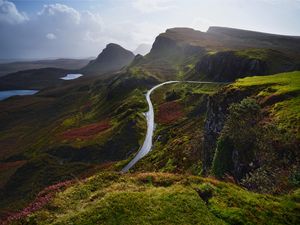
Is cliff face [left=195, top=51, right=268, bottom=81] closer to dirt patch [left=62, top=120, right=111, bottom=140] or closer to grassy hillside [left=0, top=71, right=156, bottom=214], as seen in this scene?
grassy hillside [left=0, top=71, right=156, bottom=214]

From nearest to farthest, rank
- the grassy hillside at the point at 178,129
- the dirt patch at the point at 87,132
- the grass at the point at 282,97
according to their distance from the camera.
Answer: the grass at the point at 282,97
the grassy hillside at the point at 178,129
the dirt patch at the point at 87,132

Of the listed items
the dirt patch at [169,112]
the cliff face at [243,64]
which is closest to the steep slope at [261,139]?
the dirt patch at [169,112]

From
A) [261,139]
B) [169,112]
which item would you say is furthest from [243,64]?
[261,139]

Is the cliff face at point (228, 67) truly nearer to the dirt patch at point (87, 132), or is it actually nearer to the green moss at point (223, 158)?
the dirt patch at point (87, 132)

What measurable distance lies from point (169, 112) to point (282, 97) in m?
76.5

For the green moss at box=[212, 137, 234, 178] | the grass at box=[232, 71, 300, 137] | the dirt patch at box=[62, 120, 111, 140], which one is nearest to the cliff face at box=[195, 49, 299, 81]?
the dirt patch at box=[62, 120, 111, 140]

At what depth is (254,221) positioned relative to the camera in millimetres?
18203

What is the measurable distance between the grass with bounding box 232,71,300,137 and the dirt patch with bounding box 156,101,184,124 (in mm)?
56049

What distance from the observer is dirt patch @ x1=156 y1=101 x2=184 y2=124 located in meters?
107

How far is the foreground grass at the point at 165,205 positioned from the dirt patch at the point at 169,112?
266ft

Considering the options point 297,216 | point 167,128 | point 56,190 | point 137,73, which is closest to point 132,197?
point 56,190

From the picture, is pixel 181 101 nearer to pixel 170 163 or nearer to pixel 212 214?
pixel 170 163

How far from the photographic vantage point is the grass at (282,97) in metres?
33.1

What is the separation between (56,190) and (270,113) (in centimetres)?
2643
